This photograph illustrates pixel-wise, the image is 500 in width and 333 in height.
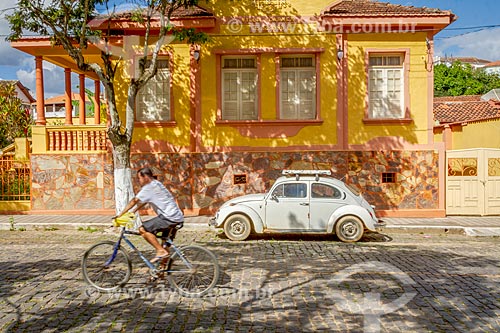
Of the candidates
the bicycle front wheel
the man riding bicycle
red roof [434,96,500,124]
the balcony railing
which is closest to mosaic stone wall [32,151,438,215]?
the balcony railing

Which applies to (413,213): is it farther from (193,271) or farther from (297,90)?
(193,271)

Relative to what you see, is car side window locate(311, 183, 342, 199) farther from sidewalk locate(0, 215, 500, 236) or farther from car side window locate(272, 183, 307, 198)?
sidewalk locate(0, 215, 500, 236)

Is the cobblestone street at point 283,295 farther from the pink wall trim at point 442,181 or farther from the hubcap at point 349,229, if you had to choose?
the pink wall trim at point 442,181

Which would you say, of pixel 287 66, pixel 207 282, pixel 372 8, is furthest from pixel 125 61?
pixel 207 282

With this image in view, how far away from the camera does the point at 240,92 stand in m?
16.4

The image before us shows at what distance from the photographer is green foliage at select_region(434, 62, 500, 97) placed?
6231cm

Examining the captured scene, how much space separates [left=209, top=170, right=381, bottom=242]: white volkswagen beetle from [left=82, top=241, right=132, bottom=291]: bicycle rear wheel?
5.00 meters

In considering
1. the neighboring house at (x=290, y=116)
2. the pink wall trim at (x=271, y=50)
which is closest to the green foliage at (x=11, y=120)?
the neighboring house at (x=290, y=116)

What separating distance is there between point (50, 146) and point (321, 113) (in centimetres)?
871

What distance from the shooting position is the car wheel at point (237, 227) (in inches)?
484

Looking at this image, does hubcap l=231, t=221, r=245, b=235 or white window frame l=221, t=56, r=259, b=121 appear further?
white window frame l=221, t=56, r=259, b=121

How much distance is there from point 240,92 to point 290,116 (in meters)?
1.75

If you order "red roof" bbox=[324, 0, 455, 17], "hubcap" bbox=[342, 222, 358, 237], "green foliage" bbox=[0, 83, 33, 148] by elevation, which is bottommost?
"hubcap" bbox=[342, 222, 358, 237]

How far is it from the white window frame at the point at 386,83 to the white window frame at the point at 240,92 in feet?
11.9
